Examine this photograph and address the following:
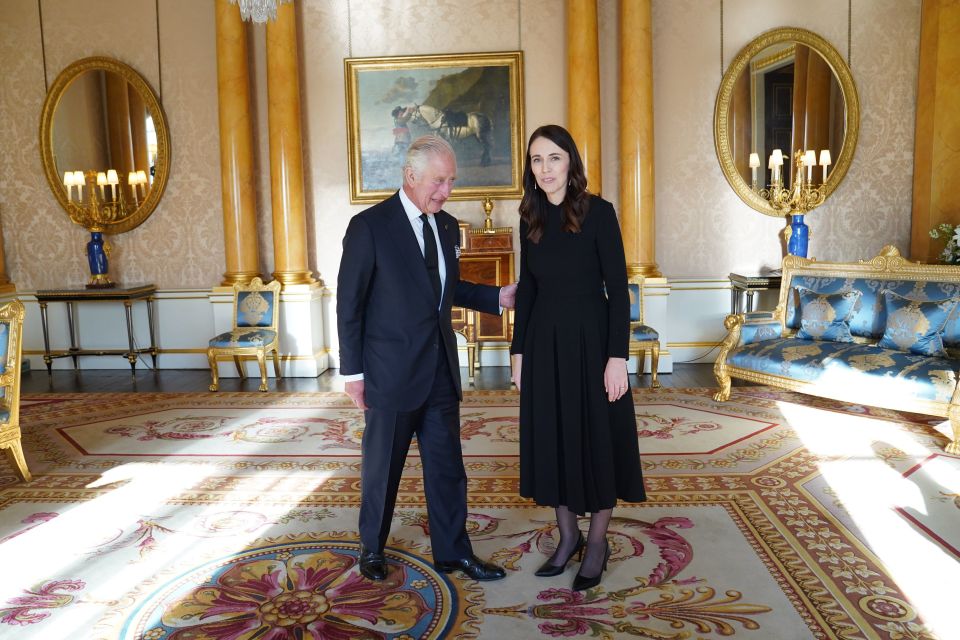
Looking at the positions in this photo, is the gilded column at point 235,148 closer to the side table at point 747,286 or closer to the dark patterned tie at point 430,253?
the side table at point 747,286

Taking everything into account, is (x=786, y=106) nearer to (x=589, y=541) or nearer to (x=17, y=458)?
(x=589, y=541)

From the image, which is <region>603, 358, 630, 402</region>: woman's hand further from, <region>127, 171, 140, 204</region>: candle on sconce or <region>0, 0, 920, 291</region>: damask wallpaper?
<region>127, 171, 140, 204</region>: candle on sconce

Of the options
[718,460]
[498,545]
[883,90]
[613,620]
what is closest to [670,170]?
[883,90]

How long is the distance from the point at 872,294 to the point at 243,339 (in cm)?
501

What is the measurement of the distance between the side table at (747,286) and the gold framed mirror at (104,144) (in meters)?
5.54

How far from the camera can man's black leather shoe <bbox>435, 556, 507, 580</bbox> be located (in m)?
2.75

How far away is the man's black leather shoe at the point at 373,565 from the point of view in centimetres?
275

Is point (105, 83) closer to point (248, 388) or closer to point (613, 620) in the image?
point (248, 388)

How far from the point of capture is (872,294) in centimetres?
526

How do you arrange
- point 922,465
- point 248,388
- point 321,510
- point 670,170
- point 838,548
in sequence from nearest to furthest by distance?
point 838,548 < point 321,510 < point 922,465 < point 248,388 < point 670,170

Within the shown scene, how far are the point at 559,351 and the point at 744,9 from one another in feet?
18.2

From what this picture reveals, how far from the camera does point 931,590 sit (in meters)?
2.59

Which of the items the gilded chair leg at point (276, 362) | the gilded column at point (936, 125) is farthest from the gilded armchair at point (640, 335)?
the gilded chair leg at point (276, 362)

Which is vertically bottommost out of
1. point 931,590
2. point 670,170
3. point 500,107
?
point 931,590
